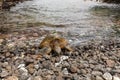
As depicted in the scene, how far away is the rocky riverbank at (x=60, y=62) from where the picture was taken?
7363mm

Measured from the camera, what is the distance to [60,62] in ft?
27.0

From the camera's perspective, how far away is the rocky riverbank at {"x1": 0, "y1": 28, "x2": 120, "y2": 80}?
7363mm

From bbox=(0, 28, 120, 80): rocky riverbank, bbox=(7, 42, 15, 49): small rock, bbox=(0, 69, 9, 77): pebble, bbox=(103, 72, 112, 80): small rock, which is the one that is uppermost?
bbox=(7, 42, 15, 49): small rock

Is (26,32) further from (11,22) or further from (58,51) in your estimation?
(58,51)

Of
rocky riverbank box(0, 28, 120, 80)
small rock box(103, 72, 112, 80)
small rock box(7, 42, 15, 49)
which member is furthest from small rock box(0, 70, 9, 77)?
small rock box(103, 72, 112, 80)

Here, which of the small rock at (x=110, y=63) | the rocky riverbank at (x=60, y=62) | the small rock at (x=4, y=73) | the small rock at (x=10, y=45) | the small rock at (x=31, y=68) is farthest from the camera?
the small rock at (x=10, y=45)

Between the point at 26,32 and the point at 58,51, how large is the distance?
148 inches

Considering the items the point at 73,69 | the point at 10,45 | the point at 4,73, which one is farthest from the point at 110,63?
the point at 10,45

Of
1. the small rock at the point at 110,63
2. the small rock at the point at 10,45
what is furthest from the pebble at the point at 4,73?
the small rock at the point at 110,63

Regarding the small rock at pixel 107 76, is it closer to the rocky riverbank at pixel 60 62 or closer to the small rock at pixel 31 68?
the rocky riverbank at pixel 60 62

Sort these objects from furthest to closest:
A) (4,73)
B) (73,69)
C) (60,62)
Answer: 1. (60,62)
2. (73,69)
3. (4,73)

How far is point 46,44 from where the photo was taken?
939 centimetres

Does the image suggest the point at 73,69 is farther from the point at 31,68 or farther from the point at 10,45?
the point at 10,45

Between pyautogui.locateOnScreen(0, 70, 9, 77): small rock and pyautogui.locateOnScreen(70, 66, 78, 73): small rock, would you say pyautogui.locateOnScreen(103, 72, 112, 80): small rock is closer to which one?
pyautogui.locateOnScreen(70, 66, 78, 73): small rock
